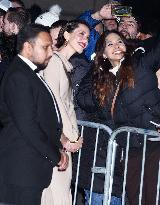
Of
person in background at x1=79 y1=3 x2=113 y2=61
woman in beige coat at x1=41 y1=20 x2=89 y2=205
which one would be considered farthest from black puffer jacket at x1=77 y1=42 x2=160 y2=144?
person in background at x1=79 y1=3 x2=113 y2=61

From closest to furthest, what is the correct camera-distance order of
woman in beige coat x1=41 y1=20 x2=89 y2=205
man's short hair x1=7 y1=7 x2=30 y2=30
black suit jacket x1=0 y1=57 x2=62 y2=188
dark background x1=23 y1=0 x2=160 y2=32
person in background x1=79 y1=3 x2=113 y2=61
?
black suit jacket x1=0 y1=57 x2=62 y2=188, woman in beige coat x1=41 y1=20 x2=89 y2=205, man's short hair x1=7 y1=7 x2=30 y2=30, person in background x1=79 y1=3 x2=113 y2=61, dark background x1=23 y1=0 x2=160 y2=32

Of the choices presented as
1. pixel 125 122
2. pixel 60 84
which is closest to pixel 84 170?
pixel 125 122

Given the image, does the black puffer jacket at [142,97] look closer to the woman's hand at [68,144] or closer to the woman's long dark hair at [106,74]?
the woman's long dark hair at [106,74]

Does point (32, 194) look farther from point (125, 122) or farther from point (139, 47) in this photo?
point (139, 47)

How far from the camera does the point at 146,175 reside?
5.43 metres

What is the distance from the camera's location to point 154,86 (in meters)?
5.30

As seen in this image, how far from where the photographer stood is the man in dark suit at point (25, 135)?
430 cm

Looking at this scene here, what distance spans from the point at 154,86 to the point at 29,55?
137cm

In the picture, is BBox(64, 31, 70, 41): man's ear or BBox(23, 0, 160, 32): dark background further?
BBox(23, 0, 160, 32): dark background

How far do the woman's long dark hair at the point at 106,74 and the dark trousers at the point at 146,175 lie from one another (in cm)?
63

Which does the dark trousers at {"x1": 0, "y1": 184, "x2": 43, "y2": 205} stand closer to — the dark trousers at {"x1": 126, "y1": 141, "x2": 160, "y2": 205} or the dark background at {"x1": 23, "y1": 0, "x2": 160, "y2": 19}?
the dark trousers at {"x1": 126, "y1": 141, "x2": 160, "y2": 205}

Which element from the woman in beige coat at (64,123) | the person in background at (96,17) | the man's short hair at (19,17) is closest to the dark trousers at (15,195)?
the woman in beige coat at (64,123)

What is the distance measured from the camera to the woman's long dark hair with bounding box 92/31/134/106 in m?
5.36

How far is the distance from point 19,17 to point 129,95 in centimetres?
199
